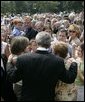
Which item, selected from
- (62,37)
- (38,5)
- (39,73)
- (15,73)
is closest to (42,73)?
Result: (39,73)

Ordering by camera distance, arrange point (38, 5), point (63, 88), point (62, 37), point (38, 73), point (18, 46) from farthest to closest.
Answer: point (38, 5)
point (62, 37)
point (18, 46)
point (63, 88)
point (38, 73)

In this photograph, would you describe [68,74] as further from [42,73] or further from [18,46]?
[18,46]

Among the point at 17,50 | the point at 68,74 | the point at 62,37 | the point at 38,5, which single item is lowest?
the point at 68,74

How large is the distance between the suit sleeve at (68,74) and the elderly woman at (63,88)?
5.6 inches

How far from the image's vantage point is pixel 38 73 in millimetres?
5309

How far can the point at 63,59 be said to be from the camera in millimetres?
5609

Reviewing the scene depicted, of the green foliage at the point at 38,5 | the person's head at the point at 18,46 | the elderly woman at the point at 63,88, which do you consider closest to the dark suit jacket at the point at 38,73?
the elderly woman at the point at 63,88

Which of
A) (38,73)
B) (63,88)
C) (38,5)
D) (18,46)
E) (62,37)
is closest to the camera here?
(38,73)

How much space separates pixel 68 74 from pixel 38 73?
0.44 m

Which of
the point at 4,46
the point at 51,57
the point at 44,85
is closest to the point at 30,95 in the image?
the point at 44,85

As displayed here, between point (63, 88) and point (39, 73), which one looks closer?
point (39, 73)

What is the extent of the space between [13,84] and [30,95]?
20.1 inches

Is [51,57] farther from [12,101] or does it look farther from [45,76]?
[12,101]

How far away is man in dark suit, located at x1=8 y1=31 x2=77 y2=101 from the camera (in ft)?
17.4
